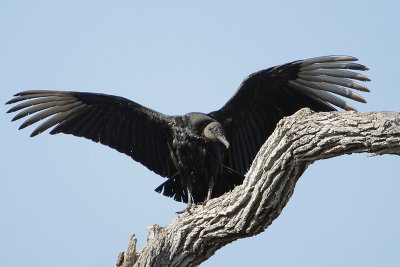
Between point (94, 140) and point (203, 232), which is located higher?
point (94, 140)

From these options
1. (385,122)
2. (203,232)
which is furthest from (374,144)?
(203,232)

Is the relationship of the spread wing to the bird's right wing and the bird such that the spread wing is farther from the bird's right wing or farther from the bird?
the bird's right wing

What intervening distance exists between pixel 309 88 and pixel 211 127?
1.08 m

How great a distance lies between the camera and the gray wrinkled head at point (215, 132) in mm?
5629

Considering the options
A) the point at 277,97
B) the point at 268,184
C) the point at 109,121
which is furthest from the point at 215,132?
the point at 268,184

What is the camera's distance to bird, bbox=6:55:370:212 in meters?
5.61

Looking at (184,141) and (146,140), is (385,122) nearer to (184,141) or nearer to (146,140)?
(184,141)

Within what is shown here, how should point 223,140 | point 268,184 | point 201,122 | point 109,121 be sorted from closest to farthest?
point 268,184
point 223,140
point 201,122
point 109,121

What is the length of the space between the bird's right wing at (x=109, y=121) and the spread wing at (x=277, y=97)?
722mm

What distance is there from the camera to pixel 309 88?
18.5ft

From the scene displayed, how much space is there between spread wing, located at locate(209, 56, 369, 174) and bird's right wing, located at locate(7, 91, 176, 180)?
2.37ft

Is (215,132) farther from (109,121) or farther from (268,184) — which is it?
(268,184)

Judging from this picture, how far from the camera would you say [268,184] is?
13.2 ft

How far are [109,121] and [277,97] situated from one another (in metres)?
1.96
